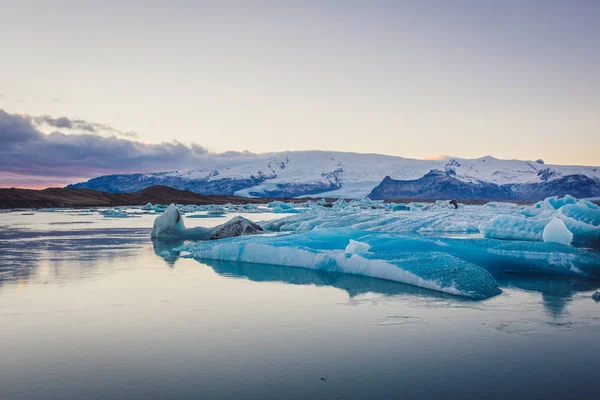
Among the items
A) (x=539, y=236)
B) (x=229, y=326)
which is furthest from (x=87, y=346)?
(x=539, y=236)

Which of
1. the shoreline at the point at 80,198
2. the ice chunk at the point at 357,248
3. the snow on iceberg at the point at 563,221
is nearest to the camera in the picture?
the ice chunk at the point at 357,248

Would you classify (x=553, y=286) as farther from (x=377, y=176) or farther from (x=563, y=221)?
(x=377, y=176)

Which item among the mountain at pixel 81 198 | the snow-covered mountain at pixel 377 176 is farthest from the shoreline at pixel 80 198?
the snow-covered mountain at pixel 377 176

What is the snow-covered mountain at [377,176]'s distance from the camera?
9000cm

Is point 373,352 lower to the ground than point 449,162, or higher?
lower

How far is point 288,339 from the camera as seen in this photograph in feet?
12.7

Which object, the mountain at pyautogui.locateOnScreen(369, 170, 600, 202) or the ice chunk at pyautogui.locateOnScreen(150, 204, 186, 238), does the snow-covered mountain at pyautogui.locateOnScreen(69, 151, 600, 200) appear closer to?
the mountain at pyautogui.locateOnScreen(369, 170, 600, 202)

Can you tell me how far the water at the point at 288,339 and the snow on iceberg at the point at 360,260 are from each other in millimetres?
236

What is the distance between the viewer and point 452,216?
1684 centimetres

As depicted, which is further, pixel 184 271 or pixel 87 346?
pixel 184 271

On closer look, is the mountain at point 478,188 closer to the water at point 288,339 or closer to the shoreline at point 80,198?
the shoreline at point 80,198

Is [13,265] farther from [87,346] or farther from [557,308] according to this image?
[557,308]

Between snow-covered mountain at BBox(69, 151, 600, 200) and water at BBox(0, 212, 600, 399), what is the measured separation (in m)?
77.7

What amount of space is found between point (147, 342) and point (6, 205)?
46380 mm
